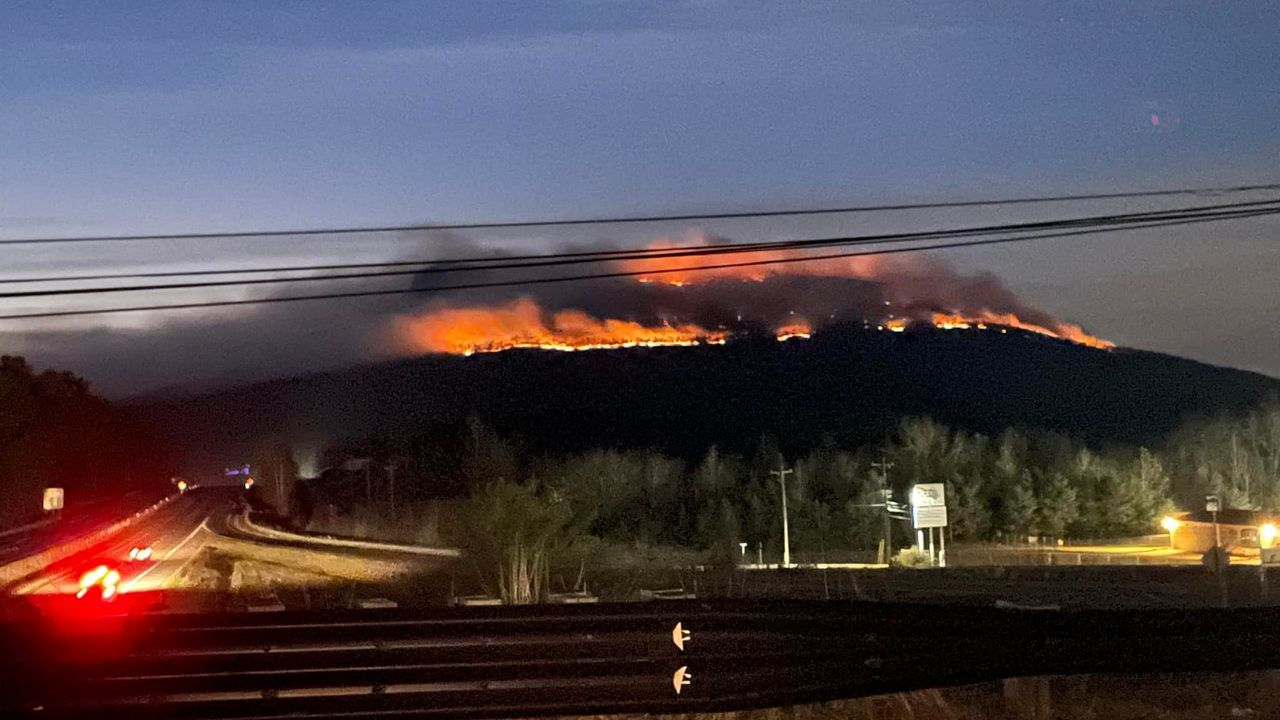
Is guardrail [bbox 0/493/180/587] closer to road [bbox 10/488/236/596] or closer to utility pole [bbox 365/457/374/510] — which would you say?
road [bbox 10/488/236/596]

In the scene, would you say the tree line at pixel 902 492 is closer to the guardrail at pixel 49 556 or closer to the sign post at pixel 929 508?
the sign post at pixel 929 508

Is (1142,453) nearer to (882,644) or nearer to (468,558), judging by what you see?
(468,558)

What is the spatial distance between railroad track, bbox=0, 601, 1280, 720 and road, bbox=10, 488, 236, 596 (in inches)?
489

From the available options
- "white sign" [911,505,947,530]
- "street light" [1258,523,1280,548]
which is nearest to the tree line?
"white sign" [911,505,947,530]

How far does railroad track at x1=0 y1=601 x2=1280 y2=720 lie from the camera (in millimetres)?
10203

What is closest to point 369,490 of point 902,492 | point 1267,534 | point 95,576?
point 902,492

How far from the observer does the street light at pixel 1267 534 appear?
64500 millimetres

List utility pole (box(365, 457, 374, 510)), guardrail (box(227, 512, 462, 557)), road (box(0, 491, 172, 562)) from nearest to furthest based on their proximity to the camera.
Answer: guardrail (box(227, 512, 462, 557)) < road (box(0, 491, 172, 562)) < utility pole (box(365, 457, 374, 510))

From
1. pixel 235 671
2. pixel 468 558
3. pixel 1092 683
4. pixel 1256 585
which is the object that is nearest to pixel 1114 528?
pixel 1256 585

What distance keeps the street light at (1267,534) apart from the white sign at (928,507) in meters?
14.8

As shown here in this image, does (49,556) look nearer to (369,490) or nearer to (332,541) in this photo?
(332,541)

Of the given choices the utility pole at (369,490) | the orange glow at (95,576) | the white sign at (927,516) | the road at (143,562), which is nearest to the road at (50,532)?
the road at (143,562)

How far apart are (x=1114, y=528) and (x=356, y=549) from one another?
56610mm

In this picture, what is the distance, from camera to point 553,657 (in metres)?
Answer: 10.7
